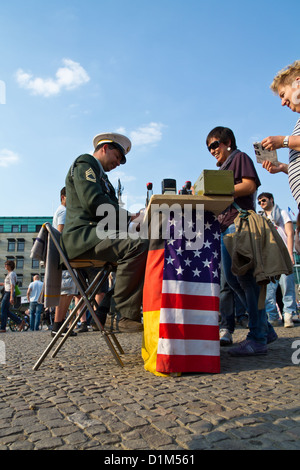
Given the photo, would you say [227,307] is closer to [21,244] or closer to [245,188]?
[245,188]

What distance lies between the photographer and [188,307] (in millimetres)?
2789

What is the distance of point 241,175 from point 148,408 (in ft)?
8.19

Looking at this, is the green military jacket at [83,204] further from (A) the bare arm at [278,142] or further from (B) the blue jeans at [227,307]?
(B) the blue jeans at [227,307]

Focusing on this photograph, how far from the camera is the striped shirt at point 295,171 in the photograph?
8.89 ft

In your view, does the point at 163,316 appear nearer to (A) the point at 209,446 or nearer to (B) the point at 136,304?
(B) the point at 136,304

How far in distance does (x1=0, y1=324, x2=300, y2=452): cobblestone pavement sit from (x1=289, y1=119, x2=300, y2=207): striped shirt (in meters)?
1.32

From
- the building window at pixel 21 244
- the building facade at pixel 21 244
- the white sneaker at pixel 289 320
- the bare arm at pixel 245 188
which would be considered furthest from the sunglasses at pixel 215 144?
the building window at pixel 21 244

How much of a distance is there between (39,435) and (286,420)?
110 cm

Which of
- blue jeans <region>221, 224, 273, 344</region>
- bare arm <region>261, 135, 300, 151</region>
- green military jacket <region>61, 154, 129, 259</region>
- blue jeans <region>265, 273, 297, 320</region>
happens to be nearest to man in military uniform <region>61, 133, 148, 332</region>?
green military jacket <region>61, 154, 129, 259</region>

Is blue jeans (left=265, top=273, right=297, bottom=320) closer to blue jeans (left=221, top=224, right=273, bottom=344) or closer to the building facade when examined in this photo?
blue jeans (left=221, top=224, right=273, bottom=344)

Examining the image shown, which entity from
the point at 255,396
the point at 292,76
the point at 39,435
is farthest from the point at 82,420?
the point at 292,76

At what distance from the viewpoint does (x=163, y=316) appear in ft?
8.93

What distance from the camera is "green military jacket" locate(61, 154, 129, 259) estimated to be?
306 centimetres

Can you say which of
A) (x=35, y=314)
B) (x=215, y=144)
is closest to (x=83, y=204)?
(x=215, y=144)
